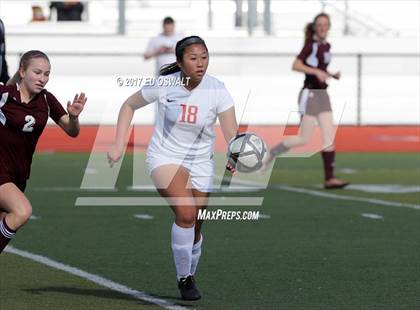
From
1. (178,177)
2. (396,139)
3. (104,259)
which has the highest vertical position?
(178,177)

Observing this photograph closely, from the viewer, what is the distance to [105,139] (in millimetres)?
24516

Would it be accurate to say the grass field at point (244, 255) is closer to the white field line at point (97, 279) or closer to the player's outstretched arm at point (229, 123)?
the white field line at point (97, 279)

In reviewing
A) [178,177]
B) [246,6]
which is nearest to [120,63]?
[246,6]

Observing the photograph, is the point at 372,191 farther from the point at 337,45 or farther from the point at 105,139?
the point at 337,45

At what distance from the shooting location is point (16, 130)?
27.6 ft

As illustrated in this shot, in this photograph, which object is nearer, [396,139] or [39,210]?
[39,210]

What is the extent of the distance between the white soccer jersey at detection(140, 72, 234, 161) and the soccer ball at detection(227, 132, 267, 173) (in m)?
0.23

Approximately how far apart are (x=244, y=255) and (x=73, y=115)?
288 centimetres

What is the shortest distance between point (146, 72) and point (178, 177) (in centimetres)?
1965

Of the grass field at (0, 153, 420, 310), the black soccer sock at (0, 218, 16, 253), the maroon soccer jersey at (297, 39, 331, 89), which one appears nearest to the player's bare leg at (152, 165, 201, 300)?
the grass field at (0, 153, 420, 310)

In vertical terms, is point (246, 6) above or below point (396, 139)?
above

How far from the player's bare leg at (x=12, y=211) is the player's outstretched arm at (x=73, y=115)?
592 mm

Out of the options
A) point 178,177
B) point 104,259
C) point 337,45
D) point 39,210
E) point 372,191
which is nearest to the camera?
point 178,177

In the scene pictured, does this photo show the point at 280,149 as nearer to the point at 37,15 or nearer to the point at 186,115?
the point at 186,115
